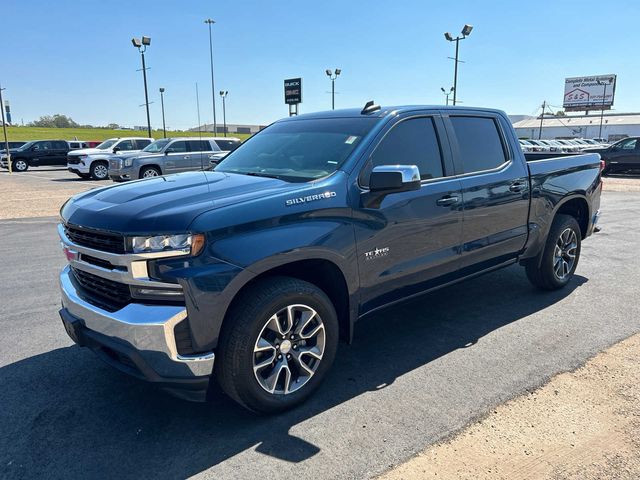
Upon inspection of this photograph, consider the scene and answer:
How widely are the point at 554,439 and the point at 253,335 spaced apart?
1825 mm

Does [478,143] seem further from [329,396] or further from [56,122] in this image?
[56,122]

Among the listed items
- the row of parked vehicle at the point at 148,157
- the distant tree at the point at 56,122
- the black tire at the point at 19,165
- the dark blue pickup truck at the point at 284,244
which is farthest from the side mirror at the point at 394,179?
the distant tree at the point at 56,122

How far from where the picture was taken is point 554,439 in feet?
9.21

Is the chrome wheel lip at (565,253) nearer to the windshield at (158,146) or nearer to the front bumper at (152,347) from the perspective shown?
the front bumper at (152,347)

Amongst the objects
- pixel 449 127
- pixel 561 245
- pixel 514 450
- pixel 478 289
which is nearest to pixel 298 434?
pixel 514 450

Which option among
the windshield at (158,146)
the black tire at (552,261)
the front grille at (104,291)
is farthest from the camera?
the windshield at (158,146)

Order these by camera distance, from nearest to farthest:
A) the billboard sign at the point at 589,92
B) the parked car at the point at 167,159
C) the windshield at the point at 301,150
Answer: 1. the windshield at the point at 301,150
2. the parked car at the point at 167,159
3. the billboard sign at the point at 589,92

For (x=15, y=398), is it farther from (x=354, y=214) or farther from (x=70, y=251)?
(x=354, y=214)

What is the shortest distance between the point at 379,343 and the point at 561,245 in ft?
8.54

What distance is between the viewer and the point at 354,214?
10.8ft

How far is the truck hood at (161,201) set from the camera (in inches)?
104

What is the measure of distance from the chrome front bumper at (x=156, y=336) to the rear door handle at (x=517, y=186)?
10.6 ft

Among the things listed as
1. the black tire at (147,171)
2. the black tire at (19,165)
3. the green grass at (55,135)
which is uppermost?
the green grass at (55,135)

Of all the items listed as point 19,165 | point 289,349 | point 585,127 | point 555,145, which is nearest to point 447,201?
point 289,349
